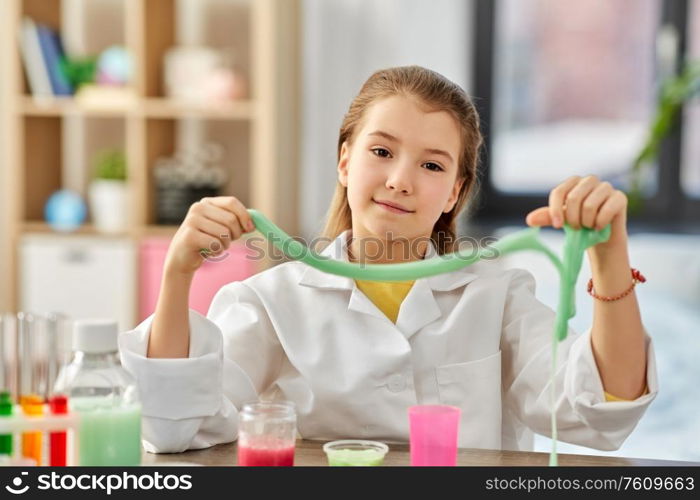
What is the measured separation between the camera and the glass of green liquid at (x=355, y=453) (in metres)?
1.09

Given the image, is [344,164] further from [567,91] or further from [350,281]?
[567,91]

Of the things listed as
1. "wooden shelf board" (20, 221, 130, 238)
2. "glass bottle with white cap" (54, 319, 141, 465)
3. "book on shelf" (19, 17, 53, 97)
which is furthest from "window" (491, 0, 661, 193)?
"glass bottle with white cap" (54, 319, 141, 465)

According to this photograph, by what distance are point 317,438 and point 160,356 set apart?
284 millimetres

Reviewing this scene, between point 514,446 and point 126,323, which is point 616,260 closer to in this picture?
point 514,446

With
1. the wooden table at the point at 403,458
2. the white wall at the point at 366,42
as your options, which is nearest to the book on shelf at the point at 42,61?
the white wall at the point at 366,42

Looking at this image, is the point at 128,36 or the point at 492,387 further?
the point at 128,36

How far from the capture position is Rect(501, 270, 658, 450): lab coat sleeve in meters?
1.23

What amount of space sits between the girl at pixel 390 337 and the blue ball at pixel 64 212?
266 centimetres

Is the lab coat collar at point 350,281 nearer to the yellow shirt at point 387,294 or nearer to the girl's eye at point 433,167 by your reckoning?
the yellow shirt at point 387,294

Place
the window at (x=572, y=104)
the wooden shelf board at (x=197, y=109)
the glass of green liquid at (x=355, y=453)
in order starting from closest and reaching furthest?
1. the glass of green liquid at (x=355, y=453)
2. the wooden shelf board at (x=197, y=109)
3. the window at (x=572, y=104)

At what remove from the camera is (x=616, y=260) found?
46.4 inches

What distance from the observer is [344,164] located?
1.57 m

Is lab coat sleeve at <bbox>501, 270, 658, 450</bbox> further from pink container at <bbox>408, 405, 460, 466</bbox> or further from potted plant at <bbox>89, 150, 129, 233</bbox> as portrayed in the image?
potted plant at <bbox>89, 150, 129, 233</bbox>
